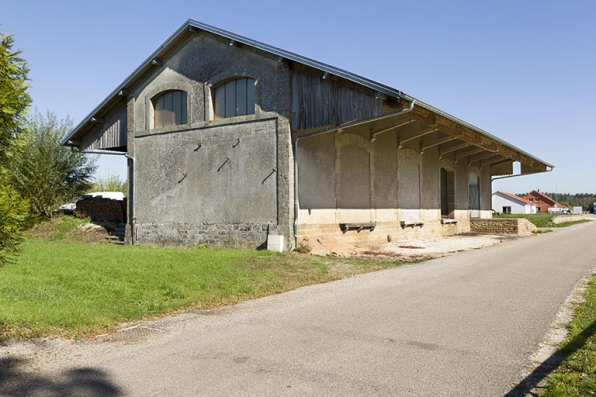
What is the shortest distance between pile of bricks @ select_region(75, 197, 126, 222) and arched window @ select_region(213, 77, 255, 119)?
7927 mm

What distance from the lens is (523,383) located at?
166 inches

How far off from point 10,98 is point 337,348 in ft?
14.9

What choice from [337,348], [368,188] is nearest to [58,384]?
[337,348]

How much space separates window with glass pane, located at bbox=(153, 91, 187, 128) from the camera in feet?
61.4

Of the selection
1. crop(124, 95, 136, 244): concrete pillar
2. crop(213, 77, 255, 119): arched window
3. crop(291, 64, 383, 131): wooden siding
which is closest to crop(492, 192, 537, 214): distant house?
crop(124, 95, 136, 244): concrete pillar

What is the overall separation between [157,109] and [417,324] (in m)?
15.9

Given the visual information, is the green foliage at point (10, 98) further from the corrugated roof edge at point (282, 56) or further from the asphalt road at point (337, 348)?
the corrugated roof edge at point (282, 56)

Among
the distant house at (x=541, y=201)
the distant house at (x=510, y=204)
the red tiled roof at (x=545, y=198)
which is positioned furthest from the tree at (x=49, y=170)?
the red tiled roof at (x=545, y=198)

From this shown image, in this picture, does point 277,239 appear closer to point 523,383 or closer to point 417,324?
point 417,324

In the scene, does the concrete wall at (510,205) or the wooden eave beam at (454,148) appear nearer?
the wooden eave beam at (454,148)

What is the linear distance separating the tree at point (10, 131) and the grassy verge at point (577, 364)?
5.35m

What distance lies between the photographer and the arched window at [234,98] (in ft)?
54.8

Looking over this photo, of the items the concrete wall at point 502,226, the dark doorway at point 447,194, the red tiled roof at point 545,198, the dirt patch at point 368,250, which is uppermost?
the red tiled roof at point 545,198

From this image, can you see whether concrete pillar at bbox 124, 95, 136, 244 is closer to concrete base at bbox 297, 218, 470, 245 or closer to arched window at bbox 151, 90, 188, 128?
arched window at bbox 151, 90, 188, 128
